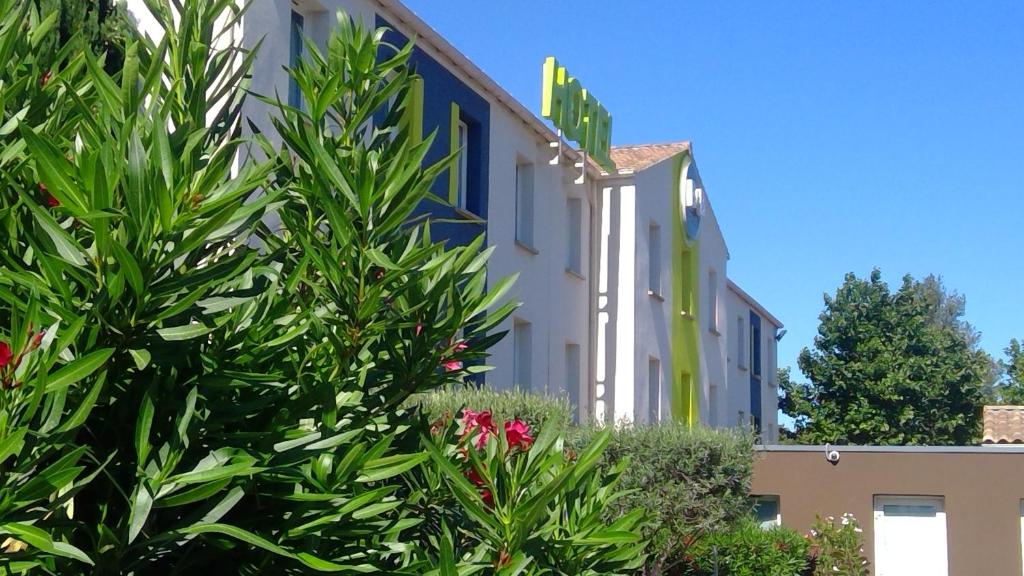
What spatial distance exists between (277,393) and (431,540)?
32.8 inches

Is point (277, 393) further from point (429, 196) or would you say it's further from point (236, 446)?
point (429, 196)

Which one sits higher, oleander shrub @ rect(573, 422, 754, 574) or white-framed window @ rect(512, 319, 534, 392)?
white-framed window @ rect(512, 319, 534, 392)

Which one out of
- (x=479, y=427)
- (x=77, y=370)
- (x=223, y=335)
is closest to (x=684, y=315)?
(x=479, y=427)

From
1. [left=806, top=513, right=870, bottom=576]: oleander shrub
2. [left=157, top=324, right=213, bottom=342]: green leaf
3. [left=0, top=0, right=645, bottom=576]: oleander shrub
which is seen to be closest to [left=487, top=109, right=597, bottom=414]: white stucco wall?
[left=806, top=513, right=870, bottom=576]: oleander shrub

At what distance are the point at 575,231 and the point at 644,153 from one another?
528 centimetres

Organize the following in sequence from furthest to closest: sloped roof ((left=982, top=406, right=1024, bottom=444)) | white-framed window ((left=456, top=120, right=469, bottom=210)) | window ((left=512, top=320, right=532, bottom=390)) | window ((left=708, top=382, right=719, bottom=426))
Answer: sloped roof ((left=982, top=406, right=1024, bottom=444))
window ((left=708, top=382, right=719, bottom=426))
window ((left=512, top=320, right=532, bottom=390))
white-framed window ((left=456, top=120, right=469, bottom=210))

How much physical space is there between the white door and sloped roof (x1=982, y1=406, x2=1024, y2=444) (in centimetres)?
710

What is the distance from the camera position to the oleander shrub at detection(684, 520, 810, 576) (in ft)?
62.0

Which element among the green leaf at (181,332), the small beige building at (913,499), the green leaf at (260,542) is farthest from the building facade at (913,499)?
the green leaf at (181,332)

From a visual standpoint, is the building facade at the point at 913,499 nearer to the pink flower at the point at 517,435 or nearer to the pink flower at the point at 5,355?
the pink flower at the point at 517,435

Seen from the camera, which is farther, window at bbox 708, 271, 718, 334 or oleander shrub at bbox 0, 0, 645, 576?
window at bbox 708, 271, 718, 334

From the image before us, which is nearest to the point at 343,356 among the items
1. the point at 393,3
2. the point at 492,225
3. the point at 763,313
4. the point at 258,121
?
the point at 258,121

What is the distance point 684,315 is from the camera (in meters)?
26.5

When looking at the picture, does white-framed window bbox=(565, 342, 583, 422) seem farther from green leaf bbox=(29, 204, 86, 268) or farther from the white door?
green leaf bbox=(29, 204, 86, 268)
